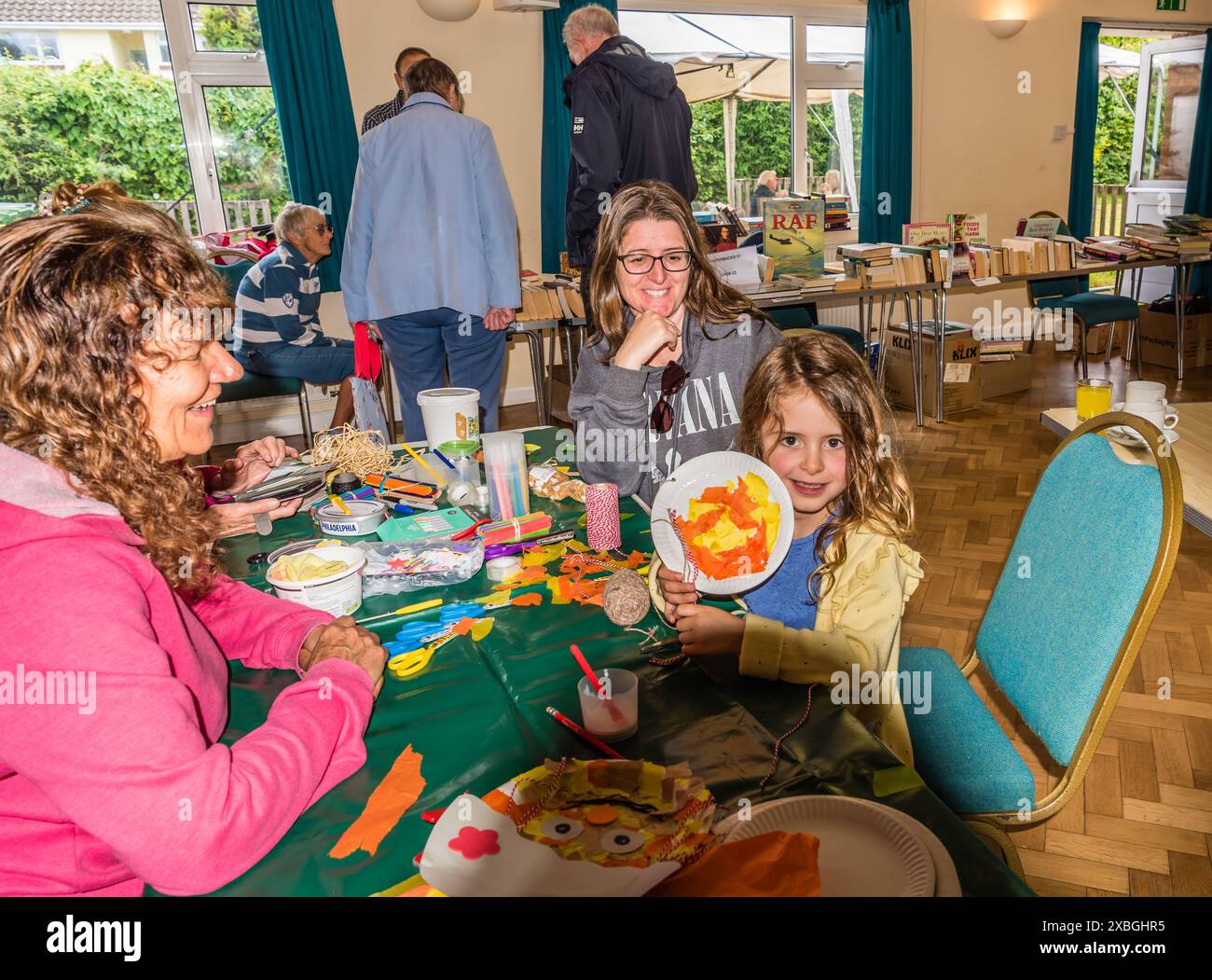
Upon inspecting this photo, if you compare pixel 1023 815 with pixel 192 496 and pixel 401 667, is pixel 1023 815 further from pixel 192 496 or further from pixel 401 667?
pixel 192 496

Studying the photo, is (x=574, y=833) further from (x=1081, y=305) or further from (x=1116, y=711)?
(x=1081, y=305)

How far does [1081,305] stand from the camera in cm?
546

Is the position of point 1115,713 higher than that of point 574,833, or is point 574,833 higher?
point 574,833

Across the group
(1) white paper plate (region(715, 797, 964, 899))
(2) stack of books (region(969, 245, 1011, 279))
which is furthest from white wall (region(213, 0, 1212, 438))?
(1) white paper plate (region(715, 797, 964, 899))

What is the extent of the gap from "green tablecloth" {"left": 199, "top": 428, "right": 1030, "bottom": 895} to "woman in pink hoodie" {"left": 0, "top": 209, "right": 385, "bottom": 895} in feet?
0.21

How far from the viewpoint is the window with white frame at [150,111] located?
4.91 meters

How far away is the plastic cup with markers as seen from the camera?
1027mm

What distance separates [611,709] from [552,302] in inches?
149

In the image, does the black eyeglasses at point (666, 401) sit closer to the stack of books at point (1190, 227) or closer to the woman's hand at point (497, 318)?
the woman's hand at point (497, 318)

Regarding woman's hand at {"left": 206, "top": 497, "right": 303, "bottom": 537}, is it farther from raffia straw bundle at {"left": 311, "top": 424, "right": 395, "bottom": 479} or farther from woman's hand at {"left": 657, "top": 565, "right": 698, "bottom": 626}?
woman's hand at {"left": 657, "top": 565, "right": 698, "bottom": 626}

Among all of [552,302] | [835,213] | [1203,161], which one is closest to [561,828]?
[552,302]

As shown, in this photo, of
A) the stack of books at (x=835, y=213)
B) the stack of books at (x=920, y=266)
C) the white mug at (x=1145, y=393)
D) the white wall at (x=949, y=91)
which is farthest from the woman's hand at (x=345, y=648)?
the stack of books at (x=835, y=213)

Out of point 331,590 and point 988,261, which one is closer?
point 331,590

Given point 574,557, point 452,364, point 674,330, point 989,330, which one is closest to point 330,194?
point 452,364
